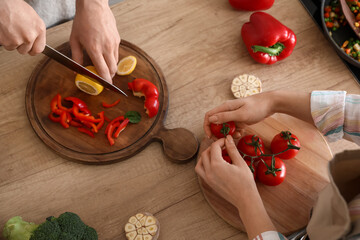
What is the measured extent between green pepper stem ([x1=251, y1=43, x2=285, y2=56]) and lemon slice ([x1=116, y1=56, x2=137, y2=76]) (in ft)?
1.83

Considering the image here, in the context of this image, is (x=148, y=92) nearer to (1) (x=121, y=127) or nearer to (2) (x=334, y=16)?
(1) (x=121, y=127)

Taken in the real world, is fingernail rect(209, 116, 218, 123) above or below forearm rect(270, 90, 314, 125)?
below

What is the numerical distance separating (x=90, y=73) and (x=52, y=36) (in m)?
0.40

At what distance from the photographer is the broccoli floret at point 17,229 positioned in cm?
115

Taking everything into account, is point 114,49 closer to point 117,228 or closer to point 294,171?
point 117,228

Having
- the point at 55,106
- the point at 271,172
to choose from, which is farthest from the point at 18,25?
the point at 271,172

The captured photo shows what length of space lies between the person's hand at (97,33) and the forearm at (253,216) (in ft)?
2.45

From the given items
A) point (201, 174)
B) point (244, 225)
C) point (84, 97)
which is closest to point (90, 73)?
point (84, 97)

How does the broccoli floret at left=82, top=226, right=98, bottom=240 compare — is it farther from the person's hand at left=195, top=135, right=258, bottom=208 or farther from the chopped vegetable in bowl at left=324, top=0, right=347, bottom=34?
the chopped vegetable in bowl at left=324, top=0, right=347, bottom=34

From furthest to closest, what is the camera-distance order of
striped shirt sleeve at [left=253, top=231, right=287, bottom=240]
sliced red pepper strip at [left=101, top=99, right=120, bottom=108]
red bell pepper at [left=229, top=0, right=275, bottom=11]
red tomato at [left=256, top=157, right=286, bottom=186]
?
red bell pepper at [left=229, top=0, right=275, bottom=11] < sliced red pepper strip at [left=101, top=99, right=120, bottom=108] < red tomato at [left=256, top=157, right=286, bottom=186] < striped shirt sleeve at [left=253, top=231, right=287, bottom=240]

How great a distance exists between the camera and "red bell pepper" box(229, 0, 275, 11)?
1653mm

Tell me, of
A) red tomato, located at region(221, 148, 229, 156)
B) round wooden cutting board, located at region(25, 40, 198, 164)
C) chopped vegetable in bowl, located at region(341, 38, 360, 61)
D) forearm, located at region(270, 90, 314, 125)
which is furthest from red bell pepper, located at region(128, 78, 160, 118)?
chopped vegetable in bowl, located at region(341, 38, 360, 61)

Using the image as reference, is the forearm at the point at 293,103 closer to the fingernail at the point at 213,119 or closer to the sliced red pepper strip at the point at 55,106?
the fingernail at the point at 213,119

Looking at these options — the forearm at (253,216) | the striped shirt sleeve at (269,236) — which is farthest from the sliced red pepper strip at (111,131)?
the striped shirt sleeve at (269,236)
